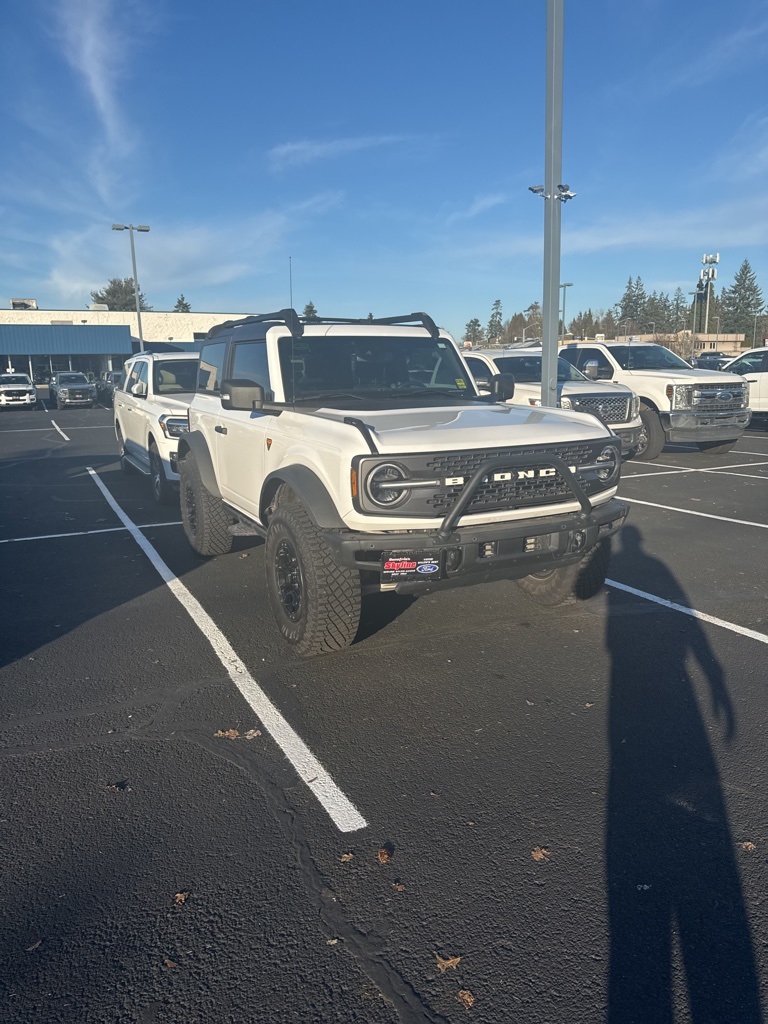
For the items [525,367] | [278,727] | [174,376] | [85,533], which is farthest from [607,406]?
[278,727]

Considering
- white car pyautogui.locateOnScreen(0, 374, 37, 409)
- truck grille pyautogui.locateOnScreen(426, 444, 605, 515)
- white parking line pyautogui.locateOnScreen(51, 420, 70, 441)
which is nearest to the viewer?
truck grille pyautogui.locateOnScreen(426, 444, 605, 515)

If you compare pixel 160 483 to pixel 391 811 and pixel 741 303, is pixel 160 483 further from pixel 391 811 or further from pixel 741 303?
pixel 741 303

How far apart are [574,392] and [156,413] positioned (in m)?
6.52

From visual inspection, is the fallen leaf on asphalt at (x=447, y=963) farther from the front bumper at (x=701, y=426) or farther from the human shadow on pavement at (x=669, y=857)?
the front bumper at (x=701, y=426)

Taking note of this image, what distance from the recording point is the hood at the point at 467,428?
4.18 meters

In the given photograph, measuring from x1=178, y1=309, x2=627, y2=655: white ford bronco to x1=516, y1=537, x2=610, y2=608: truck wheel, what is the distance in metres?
0.01

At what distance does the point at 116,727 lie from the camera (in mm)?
3885

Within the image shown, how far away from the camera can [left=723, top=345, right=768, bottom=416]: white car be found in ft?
57.0

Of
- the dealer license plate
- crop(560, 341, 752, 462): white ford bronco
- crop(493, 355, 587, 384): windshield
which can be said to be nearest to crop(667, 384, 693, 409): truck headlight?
crop(560, 341, 752, 462): white ford bronco

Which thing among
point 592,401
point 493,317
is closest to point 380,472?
point 592,401

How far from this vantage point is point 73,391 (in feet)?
110

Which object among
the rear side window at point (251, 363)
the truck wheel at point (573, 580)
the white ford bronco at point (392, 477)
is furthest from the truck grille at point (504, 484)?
the rear side window at point (251, 363)

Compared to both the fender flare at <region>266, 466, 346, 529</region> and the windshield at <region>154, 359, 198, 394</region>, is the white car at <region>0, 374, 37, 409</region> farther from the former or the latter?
the fender flare at <region>266, 466, 346, 529</region>

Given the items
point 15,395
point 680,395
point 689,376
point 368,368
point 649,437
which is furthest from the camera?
point 15,395
